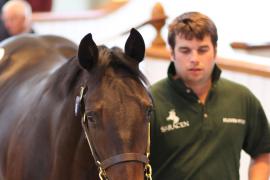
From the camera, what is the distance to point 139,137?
1.57 m

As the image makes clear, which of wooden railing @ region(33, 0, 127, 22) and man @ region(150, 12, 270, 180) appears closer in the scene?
man @ region(150, 12, 270, 180)

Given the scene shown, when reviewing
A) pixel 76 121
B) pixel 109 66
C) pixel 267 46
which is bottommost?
pixel 267 46

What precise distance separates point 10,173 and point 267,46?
265cm

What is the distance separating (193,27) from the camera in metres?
1.80

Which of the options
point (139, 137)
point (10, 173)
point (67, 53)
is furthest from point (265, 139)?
point (67, 53)

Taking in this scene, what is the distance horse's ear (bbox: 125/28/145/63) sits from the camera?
5.57ft

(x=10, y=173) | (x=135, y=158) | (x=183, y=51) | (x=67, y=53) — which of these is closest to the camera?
(x=135, y=158)

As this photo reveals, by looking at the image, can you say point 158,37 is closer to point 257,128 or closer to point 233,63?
point 233,63

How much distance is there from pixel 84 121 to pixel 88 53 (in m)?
0.20

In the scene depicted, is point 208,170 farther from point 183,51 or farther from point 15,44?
point 15,44

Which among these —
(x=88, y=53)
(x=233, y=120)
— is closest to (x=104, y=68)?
(x=88, y=53)

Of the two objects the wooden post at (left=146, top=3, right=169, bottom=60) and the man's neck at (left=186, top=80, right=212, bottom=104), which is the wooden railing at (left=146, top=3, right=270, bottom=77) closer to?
the wooden post at (left=146, top=3, right=169, bottom=60)

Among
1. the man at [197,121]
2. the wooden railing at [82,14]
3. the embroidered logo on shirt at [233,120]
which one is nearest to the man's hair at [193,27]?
the man at [197,121]

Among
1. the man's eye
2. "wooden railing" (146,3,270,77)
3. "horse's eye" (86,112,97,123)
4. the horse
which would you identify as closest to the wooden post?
"wooden railing" (146,3,270,77)
